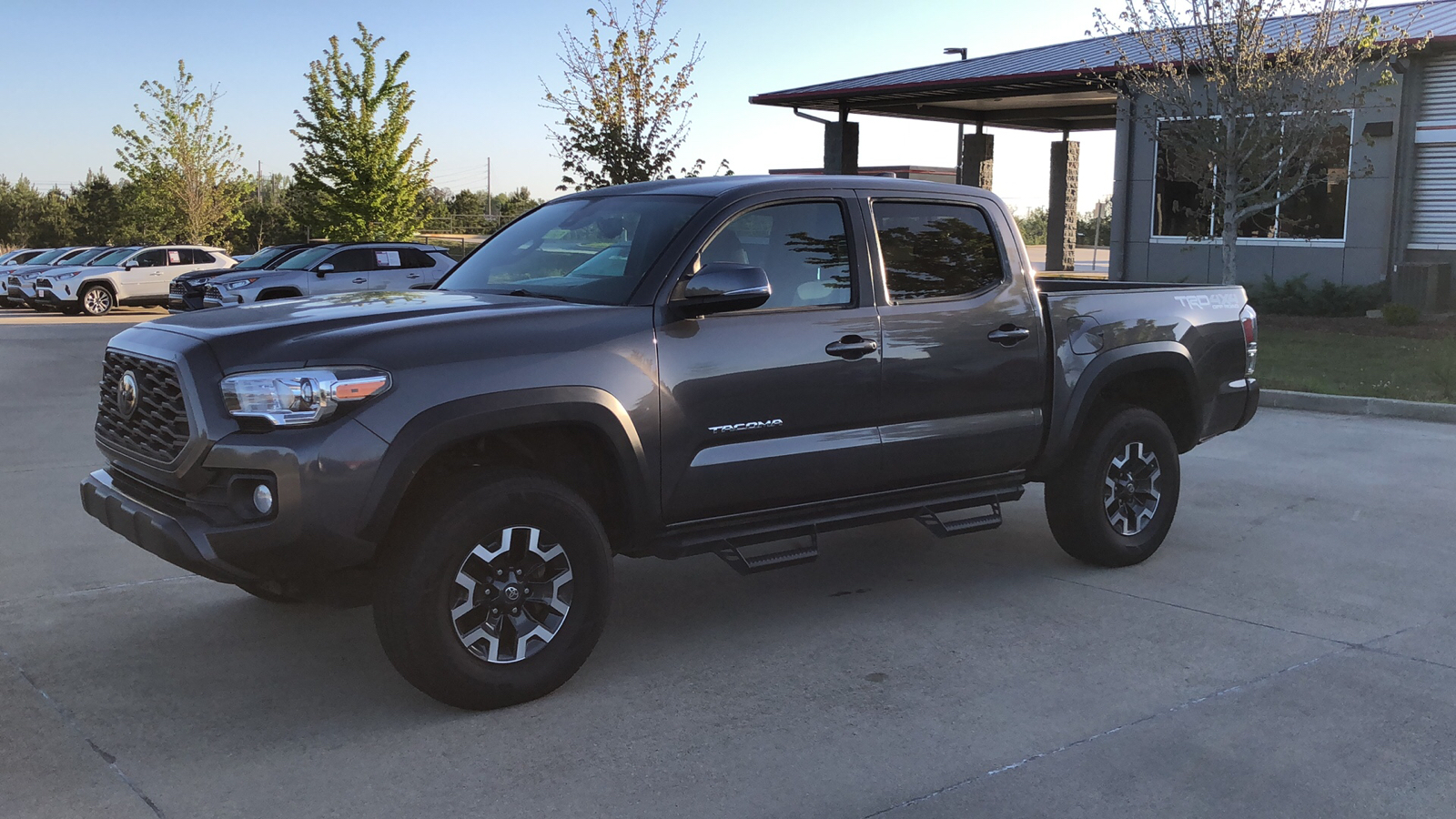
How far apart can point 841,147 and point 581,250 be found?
2581 cm

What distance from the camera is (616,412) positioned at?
4.54 metres

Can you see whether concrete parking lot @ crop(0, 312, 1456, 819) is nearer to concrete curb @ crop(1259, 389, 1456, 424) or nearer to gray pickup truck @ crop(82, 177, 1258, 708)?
gray pickup truck @ crop(82, 177, 1258, 708)

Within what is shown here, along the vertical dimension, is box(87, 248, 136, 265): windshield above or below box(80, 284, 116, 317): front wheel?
above

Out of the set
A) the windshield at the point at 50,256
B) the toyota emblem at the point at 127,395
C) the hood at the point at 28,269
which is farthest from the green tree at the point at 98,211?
the toyota emblem at the point at 127,395

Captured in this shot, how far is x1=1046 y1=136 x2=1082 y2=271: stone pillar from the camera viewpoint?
35.7 m

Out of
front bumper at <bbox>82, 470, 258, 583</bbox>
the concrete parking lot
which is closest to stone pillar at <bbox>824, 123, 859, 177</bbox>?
the concrete parking lot

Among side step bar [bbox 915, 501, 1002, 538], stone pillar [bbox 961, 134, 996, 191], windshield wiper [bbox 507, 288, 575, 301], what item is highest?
stone pillar [bbox 961, 134, 996, 191]

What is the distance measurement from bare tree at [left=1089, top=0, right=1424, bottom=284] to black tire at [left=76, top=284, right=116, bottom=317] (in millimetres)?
22641

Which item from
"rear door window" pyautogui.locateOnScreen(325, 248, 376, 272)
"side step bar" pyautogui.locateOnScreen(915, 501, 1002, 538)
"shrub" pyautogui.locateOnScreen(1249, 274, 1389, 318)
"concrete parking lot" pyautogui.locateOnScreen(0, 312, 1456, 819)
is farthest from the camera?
"rear door window" pyautogui.locateOnScreen(325, 248, 376, 272)

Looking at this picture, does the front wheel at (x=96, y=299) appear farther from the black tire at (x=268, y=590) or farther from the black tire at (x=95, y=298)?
the black tire at (x=268, y=590)

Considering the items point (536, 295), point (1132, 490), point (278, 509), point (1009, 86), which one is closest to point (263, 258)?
point (1009, 86)

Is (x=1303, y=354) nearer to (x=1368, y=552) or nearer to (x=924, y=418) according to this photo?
(x=1368, y=552)

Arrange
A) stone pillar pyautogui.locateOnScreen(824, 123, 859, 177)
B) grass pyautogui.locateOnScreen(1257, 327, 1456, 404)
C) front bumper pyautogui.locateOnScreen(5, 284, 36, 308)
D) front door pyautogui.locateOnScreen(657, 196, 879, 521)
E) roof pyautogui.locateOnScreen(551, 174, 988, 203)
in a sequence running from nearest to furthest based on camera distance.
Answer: front door pyautogui.locateOnScreen(657, 196, 879, 521), roof pyautogui.locateOnScreen(551, 174, 988, 203), grass pyautogui.locateOnScreen(1257, 327, 1456, 404), front bumper pyautogui.locateOnScreen(5, 284, 36, 308), stone pillar pyautogui.locateOnScreen(824, 123, 859, 177)

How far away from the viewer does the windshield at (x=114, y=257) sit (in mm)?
29672
